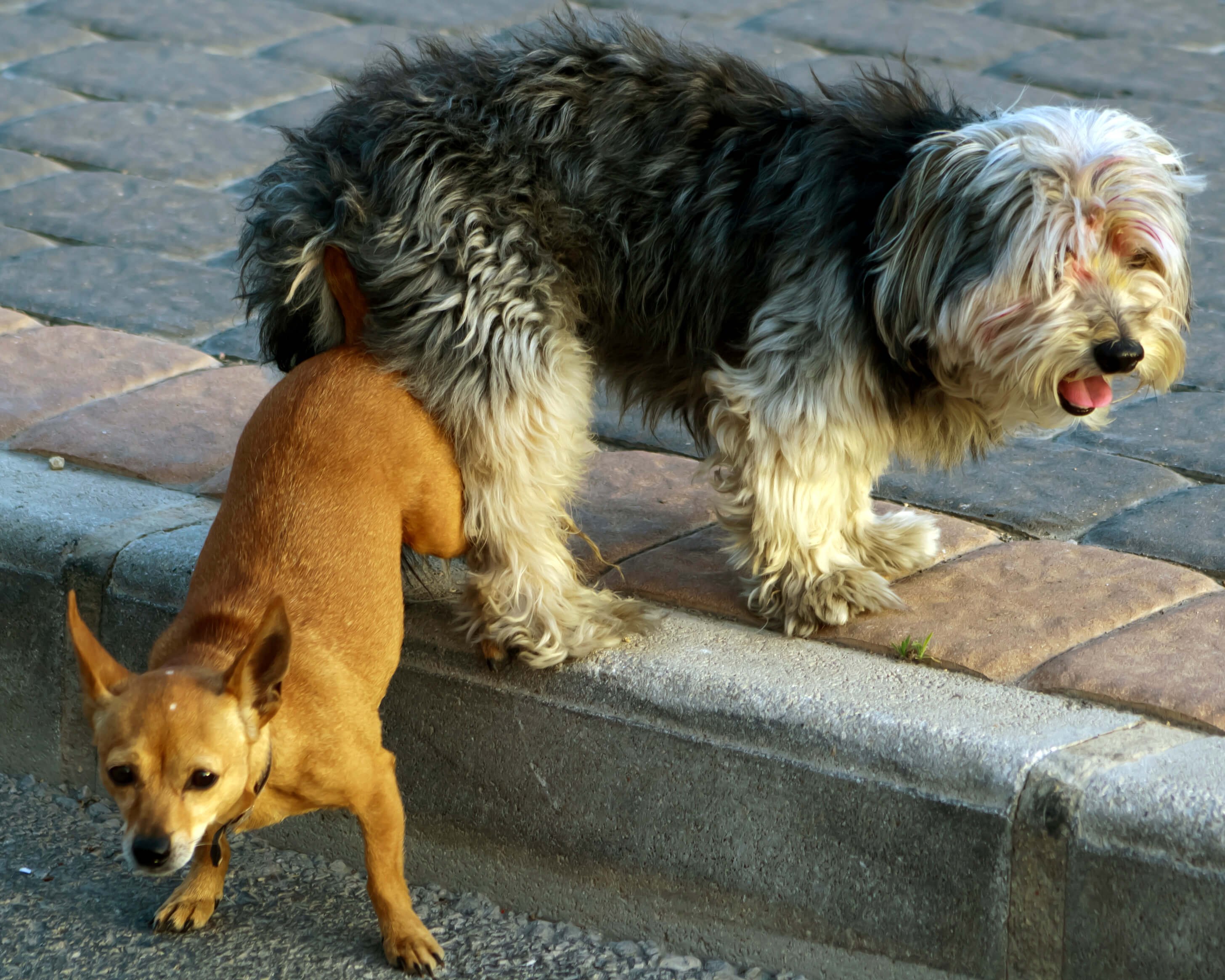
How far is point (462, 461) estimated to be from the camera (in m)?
3.21

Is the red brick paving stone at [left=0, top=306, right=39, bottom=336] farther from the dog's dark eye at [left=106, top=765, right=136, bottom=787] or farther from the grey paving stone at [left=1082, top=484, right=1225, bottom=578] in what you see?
the grey paving stone at [left=1082, top=484, right=1225, bottom=578]

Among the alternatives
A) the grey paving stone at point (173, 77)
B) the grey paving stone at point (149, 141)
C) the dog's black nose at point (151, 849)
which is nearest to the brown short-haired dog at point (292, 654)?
the dog's black nose at point (151, 849)

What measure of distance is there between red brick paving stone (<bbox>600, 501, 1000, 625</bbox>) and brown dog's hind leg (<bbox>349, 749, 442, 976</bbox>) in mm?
773

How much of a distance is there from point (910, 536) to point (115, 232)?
11.2 feet

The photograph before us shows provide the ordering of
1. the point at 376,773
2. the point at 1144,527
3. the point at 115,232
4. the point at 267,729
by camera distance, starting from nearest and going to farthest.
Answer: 1. the point at 267,729
2. the point at 376,773
3. the point at 1144,527
4. the point at 115,232

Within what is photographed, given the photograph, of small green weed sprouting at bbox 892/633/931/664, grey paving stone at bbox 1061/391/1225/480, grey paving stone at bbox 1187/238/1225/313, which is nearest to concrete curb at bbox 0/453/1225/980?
small green weed sprouting at bbox 892/633/931/664

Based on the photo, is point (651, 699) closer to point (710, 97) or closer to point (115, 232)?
point (710, 97)

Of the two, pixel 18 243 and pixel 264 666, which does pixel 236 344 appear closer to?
pixel 18 243

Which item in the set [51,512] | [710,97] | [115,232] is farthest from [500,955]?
[115,232]

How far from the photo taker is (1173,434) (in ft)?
14.0

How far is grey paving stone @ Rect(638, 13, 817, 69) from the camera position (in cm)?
704

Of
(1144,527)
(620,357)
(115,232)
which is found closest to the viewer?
(620,357)

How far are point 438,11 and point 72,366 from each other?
13.2ft

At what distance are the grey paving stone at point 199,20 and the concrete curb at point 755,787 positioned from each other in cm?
445
